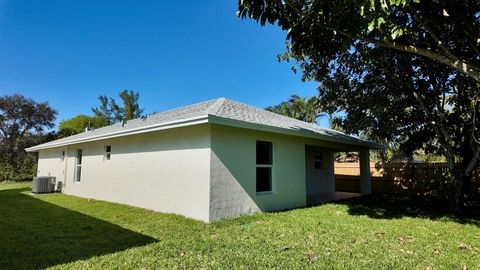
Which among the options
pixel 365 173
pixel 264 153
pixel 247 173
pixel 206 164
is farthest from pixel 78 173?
pixel 365 173

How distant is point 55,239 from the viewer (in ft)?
18.1

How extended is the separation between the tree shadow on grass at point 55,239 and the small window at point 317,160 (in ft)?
34.8

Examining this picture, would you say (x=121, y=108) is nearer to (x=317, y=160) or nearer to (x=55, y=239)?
(x=317, y=160)

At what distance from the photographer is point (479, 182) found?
38.1 ft

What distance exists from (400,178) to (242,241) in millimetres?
12126

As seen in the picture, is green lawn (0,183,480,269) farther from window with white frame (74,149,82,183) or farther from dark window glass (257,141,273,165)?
window with white frame (74,149,82,183)

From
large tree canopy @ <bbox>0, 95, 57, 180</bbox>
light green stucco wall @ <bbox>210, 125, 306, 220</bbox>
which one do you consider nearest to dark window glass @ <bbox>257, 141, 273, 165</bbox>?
light green stucco wall @ <bbox>210, 125, 306, 220</bbox>

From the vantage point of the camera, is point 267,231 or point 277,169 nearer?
point 267,231

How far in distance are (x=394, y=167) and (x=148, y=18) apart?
14428 millimetres

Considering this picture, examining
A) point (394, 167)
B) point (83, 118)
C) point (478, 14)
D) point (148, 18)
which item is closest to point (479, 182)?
point (394, 167)

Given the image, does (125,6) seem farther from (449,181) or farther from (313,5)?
(449,181)

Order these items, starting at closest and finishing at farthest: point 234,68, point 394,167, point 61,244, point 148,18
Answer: point 61,244 < point 148,18 < point 394,167 < point 234,68

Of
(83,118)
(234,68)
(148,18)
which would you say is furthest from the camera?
(83,118)

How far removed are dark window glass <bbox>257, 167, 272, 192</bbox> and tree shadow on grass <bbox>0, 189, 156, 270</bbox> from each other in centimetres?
392
